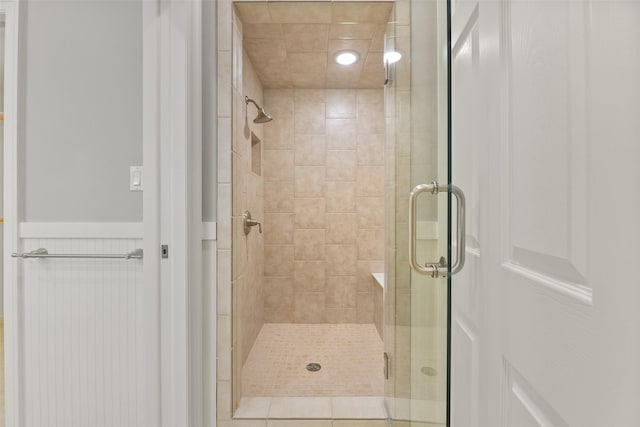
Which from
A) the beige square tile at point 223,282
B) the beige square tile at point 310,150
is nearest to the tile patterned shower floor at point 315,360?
the beige square tile at point 223,282

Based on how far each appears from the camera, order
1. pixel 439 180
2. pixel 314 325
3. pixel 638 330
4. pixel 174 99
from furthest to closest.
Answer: pixel 314 325, pixel 174 99, pixel 439 180, pixel 638 330

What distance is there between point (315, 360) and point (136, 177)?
5.31ft

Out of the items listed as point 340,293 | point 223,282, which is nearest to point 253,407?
point 223,282

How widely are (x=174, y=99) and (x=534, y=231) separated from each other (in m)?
1.27

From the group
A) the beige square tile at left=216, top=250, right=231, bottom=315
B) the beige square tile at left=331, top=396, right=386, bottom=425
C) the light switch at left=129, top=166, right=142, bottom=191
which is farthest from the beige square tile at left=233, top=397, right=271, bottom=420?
the light switch at left=129, top=166, right=142, bottom=191

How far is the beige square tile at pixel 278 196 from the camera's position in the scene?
3.15 m

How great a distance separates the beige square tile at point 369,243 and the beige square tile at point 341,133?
2.67ft

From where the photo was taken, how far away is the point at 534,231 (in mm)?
654

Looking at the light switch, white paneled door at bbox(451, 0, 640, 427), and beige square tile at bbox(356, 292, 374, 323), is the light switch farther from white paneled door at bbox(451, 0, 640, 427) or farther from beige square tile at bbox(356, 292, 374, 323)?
beige square tile at bbox(356, 292, 374, 323)

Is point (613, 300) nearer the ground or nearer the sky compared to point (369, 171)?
nearer the ground

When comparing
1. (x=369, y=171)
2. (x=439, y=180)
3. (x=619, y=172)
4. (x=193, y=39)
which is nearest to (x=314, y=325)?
(x=369, y=171)

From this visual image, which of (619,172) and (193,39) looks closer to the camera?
(619,172)

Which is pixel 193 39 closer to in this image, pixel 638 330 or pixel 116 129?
pixel 116 129

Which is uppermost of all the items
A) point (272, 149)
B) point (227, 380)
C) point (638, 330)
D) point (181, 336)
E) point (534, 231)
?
point (272, 149)
